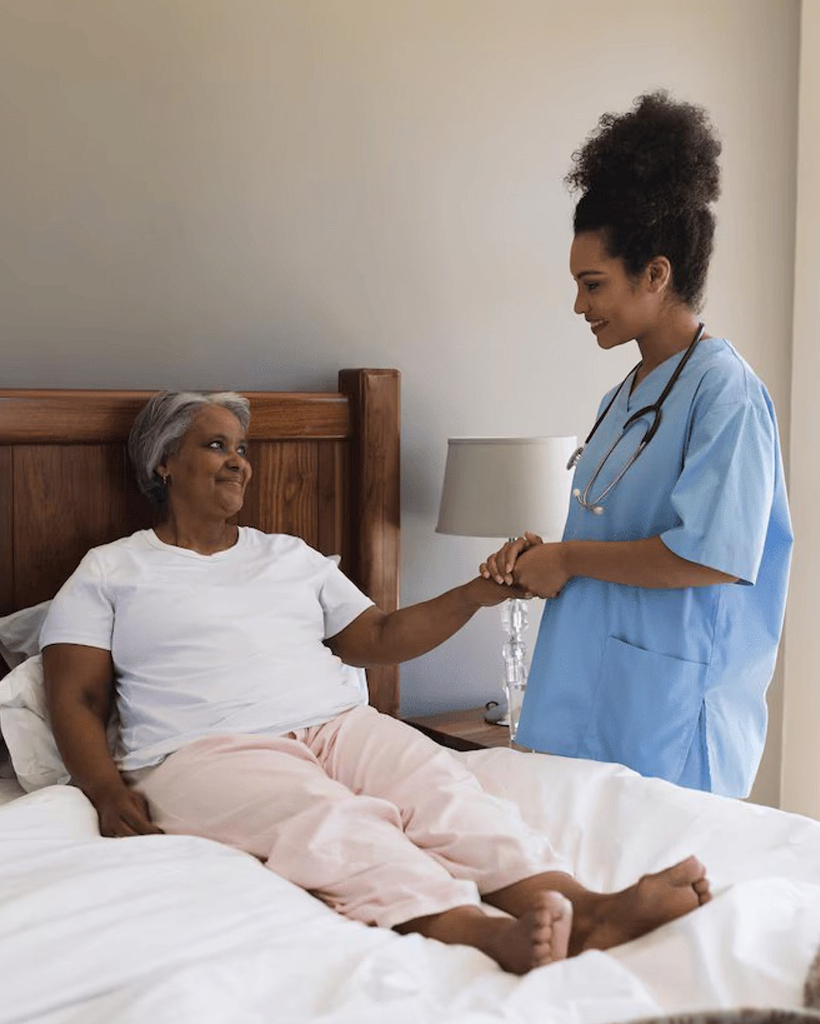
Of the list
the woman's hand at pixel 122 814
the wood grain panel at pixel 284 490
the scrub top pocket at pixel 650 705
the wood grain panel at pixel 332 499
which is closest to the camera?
the woman's hand at pixel 122 814

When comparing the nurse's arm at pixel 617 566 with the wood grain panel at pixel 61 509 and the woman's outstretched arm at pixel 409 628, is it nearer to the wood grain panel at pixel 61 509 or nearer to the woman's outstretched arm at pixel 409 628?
the woman's outstretched arm at pixel 409 628

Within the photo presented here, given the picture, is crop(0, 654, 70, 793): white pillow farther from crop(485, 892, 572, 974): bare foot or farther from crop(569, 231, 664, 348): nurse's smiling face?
crop(569, 231, 664, 348): nurse's smiling face

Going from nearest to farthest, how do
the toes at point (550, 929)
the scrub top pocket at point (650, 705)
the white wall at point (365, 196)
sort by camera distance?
the toes at point (550, 929)
the scrub top pocket at point (650, 705)
the white wall at point (365, 196)

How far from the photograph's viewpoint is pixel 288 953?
4.00ft

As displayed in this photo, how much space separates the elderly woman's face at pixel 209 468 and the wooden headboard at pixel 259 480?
6.5 inches

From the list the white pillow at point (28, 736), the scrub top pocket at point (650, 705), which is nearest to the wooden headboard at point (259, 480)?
the white pillow at point (28, 736)

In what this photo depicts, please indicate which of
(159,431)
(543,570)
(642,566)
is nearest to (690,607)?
(642,566)

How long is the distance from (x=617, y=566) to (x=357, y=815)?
557 millimetres

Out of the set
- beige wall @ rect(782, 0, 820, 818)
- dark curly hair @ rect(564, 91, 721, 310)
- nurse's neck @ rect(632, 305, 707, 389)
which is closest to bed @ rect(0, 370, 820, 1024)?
nurse's neck @ rect(632, 305, 707, 389)

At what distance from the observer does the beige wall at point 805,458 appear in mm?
3275

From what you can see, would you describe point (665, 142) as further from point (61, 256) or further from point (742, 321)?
point (742, 321)

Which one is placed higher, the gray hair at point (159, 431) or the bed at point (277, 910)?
the gray hair at point (159, 431)

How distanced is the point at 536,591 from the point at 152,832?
2.35ft

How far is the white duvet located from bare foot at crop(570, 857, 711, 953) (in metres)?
0.03
